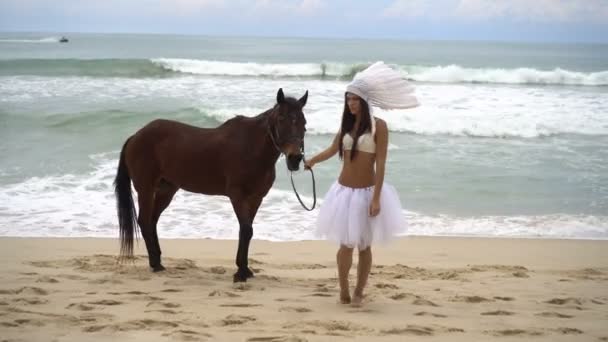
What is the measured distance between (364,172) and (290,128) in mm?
675

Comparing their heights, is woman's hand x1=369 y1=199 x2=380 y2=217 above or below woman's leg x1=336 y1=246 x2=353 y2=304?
above

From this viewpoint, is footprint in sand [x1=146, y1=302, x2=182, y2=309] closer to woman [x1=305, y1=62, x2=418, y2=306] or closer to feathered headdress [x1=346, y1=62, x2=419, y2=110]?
woman [x1=305, y1=62, x2=418, y2=306]

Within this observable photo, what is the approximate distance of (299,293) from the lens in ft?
15.7

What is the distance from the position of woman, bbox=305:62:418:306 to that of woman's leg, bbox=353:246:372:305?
0.25 feet

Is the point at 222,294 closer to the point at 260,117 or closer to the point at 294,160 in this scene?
the point at 294,160

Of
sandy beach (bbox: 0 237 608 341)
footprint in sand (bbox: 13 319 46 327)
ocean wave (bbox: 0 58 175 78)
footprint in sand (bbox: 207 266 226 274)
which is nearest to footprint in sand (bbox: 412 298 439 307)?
sandy beach (bbox: 0 237 608 341)

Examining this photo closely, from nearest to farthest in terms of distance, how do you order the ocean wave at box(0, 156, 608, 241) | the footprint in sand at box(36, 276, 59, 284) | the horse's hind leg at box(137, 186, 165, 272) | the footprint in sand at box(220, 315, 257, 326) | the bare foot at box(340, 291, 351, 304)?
the footprint in sand at box(220, 315, 257, 326), the bare foot at box(340, 291, 351, 304), the footprint in sand at box(36, 276, 59, 284), the horse's hind leg at box(137, 186, 165, 272), the ocean wave at box(0, 156, 608, 241)

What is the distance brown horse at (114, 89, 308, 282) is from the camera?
4.78 metres

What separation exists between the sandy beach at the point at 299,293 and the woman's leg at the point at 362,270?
0.12m

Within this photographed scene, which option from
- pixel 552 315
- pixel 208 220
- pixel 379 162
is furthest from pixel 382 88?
pixel 208 220

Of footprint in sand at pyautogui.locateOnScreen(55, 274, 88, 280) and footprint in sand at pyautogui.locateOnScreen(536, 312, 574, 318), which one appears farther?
footprint in sand at pyautogui.locateOnScreen(55, 274, 88, 280)

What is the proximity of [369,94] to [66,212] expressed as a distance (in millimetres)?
4534

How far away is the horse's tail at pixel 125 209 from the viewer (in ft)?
18.2

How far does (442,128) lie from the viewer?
1445 centimetres
